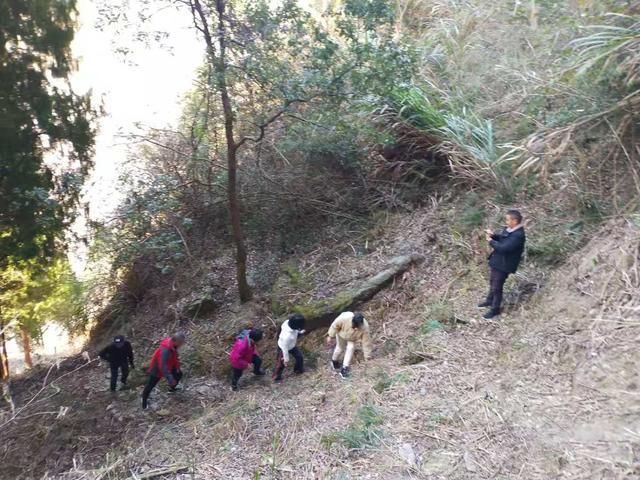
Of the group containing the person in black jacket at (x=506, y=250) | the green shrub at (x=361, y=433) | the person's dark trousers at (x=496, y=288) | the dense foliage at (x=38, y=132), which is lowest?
the green shrub at (x=361, y=433)

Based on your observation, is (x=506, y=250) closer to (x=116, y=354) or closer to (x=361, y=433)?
(x=361, y=433)

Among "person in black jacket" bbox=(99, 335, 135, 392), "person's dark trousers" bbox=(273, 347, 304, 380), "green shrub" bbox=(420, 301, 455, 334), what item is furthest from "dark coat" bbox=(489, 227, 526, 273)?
"person in black jacket" bbox=(99, 335, 135, 392)

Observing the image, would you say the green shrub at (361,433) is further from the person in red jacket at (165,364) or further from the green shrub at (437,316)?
the person in red jacket at (165,364)

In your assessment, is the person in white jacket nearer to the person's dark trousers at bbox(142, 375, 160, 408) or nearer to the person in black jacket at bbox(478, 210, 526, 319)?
the person's dark trousers at bbox(142, 375, 160, 408)

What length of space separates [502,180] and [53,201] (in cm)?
681

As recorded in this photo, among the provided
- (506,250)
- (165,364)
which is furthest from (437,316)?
(165,364)

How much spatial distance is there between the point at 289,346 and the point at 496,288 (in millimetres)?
2824

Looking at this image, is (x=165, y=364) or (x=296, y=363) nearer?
(x=165, y=364)

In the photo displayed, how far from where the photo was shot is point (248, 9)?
269 inches

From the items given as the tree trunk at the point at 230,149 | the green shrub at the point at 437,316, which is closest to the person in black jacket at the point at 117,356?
the tree trunk at the point at 230,149

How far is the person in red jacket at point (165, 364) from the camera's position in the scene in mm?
6625

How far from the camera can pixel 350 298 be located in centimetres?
779

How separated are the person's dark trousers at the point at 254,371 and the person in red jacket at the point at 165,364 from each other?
794 mm

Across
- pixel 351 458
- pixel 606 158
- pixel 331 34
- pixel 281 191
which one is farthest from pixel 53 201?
pixel 606 158
